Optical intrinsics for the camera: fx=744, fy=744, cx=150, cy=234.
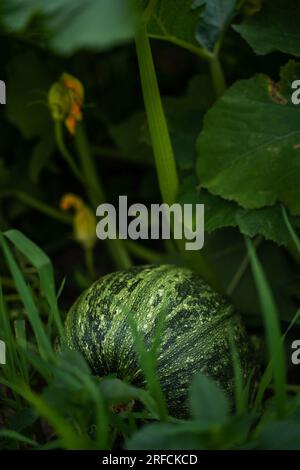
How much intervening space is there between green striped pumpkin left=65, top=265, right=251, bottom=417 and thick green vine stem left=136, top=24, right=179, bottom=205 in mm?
192

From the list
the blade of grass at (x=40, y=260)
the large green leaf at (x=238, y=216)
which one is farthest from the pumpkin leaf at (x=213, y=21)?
the blade of grass at (x=40, y=260)

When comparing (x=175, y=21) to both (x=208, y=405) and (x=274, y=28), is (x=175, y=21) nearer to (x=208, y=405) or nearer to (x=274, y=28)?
(x=274, y=28)

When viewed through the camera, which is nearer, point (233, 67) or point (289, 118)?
point (289, 118)

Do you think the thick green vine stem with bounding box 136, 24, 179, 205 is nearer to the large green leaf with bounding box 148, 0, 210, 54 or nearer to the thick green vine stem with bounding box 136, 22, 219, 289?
the thick green vine stem with bounding box 136, 22, 219, 289

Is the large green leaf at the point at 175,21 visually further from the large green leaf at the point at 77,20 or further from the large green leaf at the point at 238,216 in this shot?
the large green leaf at the point at 77,20

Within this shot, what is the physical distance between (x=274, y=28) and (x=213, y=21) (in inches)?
5.1

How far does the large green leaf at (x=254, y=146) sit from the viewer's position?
4.97 feet

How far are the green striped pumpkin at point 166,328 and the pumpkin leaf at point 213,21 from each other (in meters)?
0.50

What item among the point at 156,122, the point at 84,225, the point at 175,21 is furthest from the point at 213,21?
the point at 84,225

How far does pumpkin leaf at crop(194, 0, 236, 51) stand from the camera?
153 cm

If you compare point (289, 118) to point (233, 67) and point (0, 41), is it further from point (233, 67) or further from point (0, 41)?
point (0, 41)

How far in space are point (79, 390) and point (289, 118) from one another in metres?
0.76
